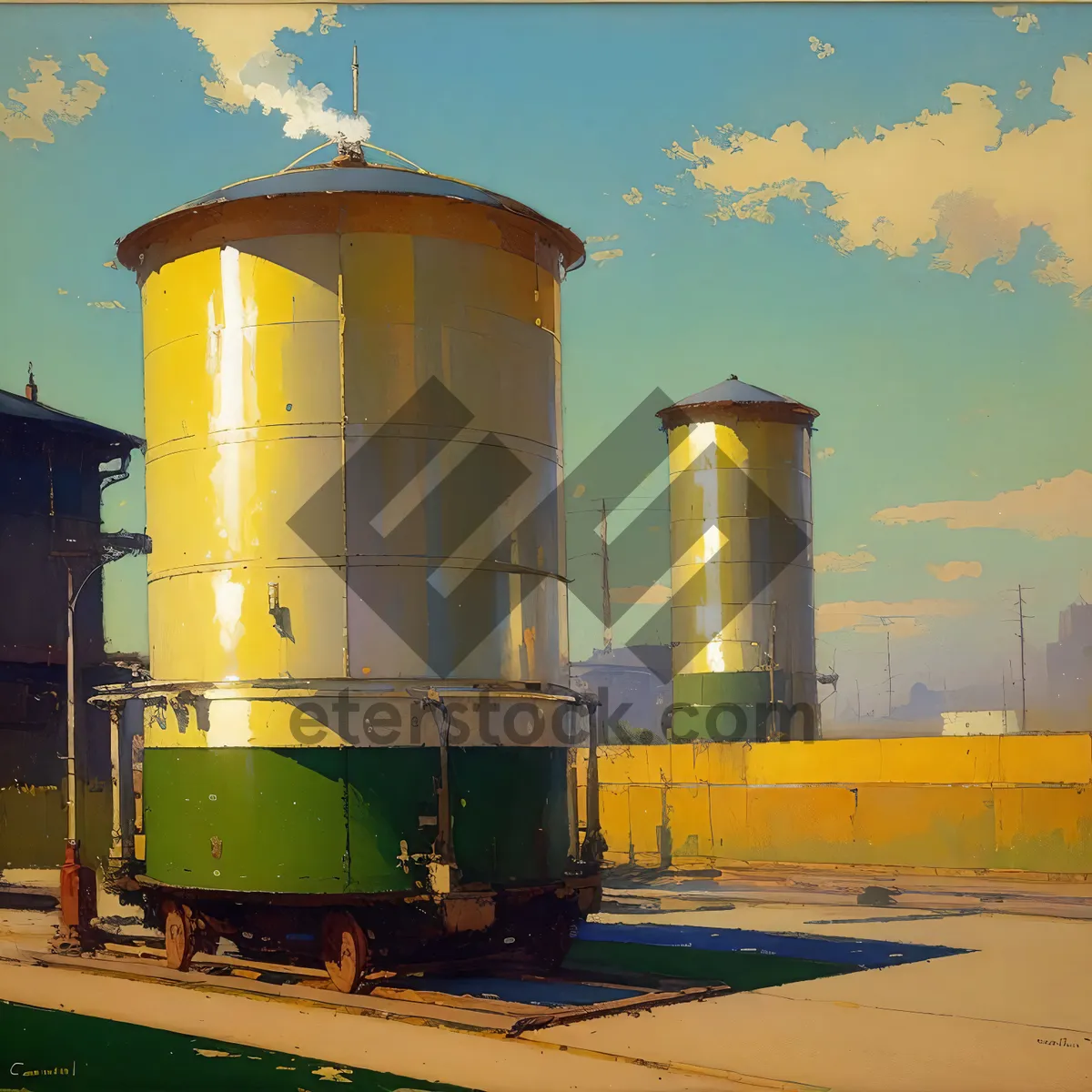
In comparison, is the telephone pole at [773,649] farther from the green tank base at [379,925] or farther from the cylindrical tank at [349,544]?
the cylindrical tank at [349,544]

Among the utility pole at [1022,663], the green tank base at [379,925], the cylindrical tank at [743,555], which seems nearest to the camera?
the green tank base at [379,925]

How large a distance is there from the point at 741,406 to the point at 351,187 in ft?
81.7

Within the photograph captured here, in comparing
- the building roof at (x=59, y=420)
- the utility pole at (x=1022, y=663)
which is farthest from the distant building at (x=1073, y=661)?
the building roof at (x=59, y=420)

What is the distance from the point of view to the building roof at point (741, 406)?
132ft

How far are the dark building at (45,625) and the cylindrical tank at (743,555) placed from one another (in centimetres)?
1442

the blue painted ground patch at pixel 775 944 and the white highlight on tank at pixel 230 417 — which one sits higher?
the white highlight on tank at pixel 230 417

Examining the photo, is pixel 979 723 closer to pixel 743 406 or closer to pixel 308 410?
pixel 743 406

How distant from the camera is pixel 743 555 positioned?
4056cm

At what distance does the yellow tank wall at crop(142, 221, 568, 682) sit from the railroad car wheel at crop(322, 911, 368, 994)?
251 centimetres

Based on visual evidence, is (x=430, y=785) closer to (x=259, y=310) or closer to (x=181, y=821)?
(x=181, y=821)

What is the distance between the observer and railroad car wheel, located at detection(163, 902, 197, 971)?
17.4 meters

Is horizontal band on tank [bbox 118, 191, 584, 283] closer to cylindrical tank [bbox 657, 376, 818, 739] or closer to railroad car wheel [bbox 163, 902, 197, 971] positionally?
railroad car wheel [bbox 163, 902, 197, 971]

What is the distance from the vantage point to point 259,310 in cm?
1666

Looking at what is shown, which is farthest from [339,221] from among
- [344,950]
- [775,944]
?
[775,944]
